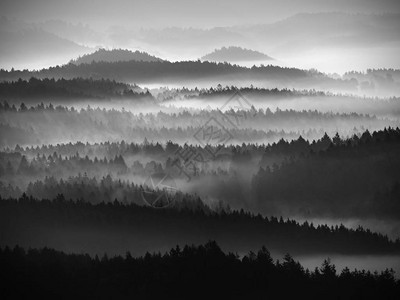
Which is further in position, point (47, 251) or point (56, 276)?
point (47, 251)

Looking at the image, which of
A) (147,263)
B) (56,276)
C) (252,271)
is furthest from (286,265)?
(56,276)

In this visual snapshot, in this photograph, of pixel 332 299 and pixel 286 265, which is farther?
pixel 286 265

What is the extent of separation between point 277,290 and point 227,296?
6.58 metres

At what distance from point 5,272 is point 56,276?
8326 mm

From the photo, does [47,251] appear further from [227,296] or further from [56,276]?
[227,296]

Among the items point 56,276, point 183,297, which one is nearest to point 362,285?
point 183,297

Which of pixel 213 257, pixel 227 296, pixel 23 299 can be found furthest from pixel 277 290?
pixel 23 299

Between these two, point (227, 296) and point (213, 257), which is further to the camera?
point (213, 257)

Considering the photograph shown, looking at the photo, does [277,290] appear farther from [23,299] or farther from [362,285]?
[23,299]

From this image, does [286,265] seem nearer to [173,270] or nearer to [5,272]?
[173,270]

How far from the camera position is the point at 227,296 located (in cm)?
18200

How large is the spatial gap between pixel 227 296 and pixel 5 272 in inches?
1194

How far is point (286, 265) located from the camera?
192m

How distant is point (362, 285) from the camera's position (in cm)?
18750
